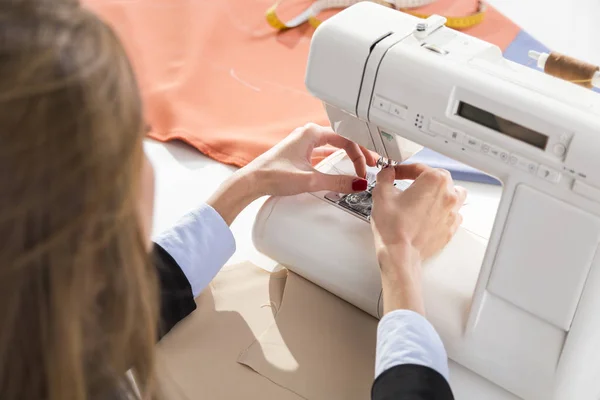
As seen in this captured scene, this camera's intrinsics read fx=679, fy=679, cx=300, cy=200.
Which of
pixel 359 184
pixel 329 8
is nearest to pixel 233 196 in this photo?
pixel 359 184

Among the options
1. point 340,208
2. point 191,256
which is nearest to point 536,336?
point 340,208

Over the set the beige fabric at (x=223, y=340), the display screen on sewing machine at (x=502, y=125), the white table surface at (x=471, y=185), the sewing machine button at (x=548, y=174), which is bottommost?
the beige fabric at (x=223, y=340)

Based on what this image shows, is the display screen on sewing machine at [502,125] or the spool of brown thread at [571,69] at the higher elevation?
the spool of brown thread at [571,69]

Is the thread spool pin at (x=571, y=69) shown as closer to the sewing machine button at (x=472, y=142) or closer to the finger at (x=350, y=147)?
the sewing machine button at (x=472, y=142)

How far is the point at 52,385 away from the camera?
54cm

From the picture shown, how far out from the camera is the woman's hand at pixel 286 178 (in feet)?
3.41

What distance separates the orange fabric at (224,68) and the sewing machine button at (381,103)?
21.9 inches

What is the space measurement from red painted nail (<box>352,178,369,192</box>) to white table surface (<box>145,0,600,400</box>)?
0.56 feet

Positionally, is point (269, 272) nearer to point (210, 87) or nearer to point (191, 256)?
point (191, 256)

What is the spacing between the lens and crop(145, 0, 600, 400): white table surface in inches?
37.9

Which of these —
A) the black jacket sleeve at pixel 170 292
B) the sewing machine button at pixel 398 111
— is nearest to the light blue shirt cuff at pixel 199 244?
the black jacket sleeve at pixel 170 292

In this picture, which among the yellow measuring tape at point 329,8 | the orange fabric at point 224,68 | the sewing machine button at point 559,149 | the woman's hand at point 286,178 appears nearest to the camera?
the sewing machine button at point 559,149

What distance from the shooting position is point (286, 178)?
1.04 m

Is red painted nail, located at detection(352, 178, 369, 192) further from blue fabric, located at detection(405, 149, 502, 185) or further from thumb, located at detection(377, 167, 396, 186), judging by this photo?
blue fabric, located at detection(405, 149, 502, 185)
